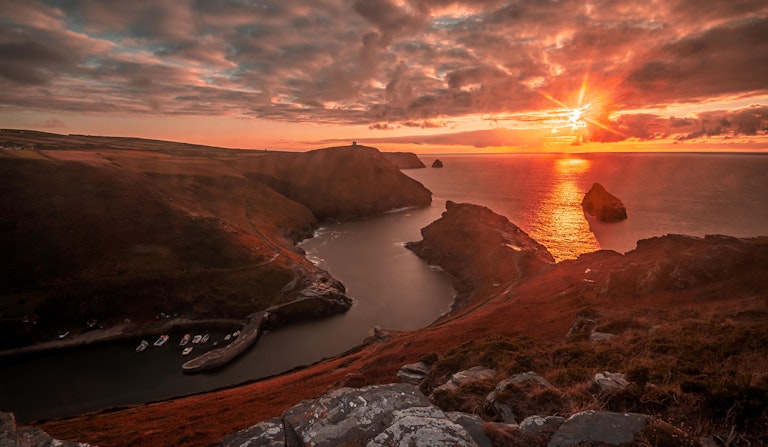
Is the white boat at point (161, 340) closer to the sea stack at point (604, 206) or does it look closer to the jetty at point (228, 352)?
the jetty at point (228, 352)

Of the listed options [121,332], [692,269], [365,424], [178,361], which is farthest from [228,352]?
[692,269]

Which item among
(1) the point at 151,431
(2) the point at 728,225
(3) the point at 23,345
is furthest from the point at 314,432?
(2) the point at 728,225

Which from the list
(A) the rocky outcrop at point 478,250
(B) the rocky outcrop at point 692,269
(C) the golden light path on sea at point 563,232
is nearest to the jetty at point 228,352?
(A) the rocky outcrop at point 478,250

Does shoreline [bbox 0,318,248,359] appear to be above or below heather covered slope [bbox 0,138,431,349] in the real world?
below

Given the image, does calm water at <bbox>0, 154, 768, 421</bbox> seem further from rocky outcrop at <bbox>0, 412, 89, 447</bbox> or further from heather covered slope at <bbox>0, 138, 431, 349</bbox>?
rocky outcrop at <bbox>0, 412, 89, 447</bbox>

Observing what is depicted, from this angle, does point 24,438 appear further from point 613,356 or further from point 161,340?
point 161,340

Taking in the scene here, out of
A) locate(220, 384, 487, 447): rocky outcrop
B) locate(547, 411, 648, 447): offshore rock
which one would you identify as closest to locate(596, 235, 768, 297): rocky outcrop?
locate(547, 411, 648, 447): offshore rock

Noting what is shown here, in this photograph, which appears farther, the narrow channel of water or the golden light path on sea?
the golden light path on sea
